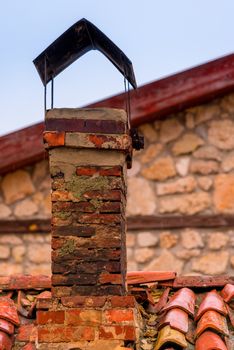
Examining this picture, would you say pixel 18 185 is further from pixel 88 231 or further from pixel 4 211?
pixel 88 231

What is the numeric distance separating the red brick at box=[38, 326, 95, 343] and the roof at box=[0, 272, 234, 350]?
0.15m

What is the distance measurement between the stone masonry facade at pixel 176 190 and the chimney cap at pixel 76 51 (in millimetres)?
3381

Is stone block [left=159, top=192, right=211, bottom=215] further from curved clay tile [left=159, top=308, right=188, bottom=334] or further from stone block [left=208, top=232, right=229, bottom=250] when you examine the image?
curved clay tile [left=159, top=308, right=188, bottom=334]

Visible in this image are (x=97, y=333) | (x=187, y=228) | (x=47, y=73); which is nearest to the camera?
(x=97, y=333)

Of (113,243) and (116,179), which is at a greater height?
(116,179)

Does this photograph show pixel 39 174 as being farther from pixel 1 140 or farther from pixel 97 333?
pixel 97 333

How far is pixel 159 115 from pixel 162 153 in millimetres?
363

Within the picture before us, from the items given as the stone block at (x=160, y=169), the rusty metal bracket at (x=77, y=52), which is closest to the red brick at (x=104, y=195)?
the rusty metal bracket at (x=77, y=52)

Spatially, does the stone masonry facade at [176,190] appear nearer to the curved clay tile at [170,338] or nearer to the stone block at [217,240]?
the stone block at [217,240]

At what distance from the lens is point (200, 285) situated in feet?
Result: 21.3

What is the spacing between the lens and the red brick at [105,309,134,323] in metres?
5.48

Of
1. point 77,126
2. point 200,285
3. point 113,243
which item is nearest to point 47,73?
point 77,126

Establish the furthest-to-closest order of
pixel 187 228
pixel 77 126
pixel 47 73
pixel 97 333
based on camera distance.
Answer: pixel 187 228
pixel 47 73
pixel 77 126
pixel 97 333

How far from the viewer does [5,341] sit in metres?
5.87
